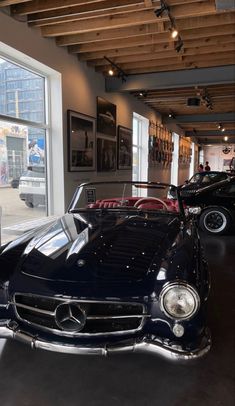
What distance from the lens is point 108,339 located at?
5.30 feet

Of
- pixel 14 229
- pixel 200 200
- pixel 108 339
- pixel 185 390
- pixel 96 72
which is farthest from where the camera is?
pixel 96 72

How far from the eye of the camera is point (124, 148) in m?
7.85

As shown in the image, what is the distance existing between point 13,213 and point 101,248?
3410 mm

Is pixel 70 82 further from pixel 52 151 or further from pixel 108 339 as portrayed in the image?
pixel 108 339

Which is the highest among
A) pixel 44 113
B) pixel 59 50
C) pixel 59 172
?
pixel 59 50

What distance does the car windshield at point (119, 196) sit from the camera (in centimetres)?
299

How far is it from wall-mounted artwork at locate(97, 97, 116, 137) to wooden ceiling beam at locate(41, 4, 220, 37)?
203 centimetres

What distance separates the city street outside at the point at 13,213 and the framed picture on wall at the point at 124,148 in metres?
2.87

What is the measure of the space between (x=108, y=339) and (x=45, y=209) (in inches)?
161

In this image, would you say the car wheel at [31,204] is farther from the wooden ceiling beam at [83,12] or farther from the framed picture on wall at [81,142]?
the wooden ceiling beam at [83,12]

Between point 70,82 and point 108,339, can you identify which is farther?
point 70,82

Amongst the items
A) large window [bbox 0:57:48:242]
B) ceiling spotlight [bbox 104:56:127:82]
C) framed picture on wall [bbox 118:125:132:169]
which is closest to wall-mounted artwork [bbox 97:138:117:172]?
framed picture on wall [bbox 118:125:132:169]

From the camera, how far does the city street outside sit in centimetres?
457

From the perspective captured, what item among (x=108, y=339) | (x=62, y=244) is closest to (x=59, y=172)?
(x=62, y=244)
